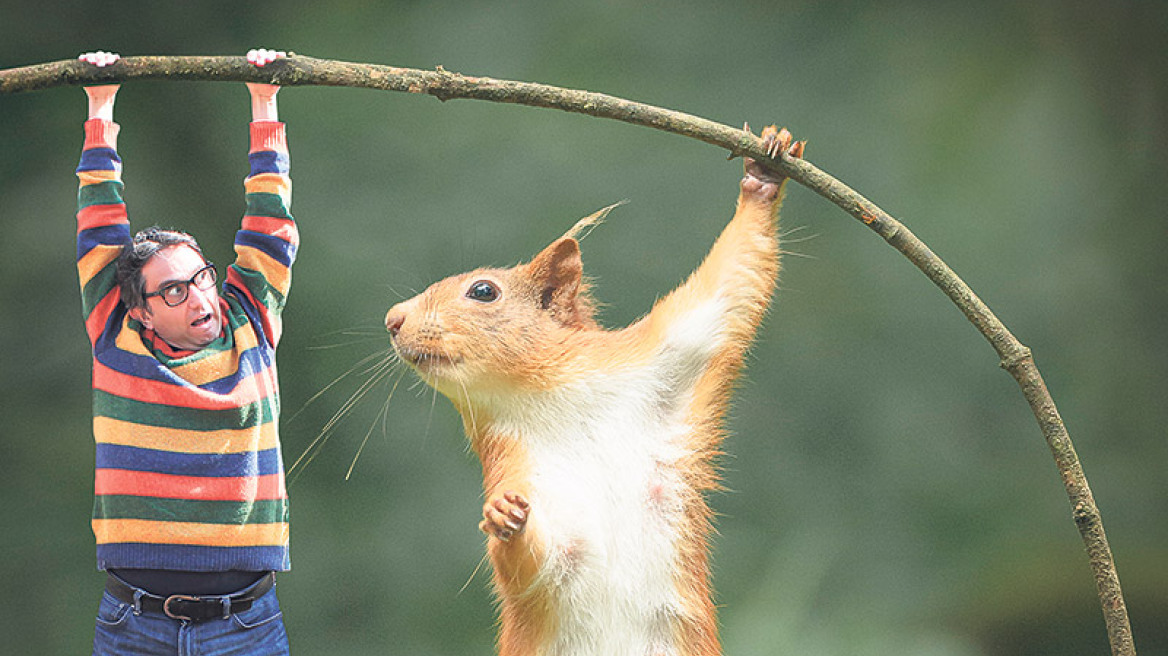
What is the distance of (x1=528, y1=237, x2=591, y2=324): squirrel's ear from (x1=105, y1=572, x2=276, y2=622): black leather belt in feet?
1.67

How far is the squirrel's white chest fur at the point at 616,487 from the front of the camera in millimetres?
1445

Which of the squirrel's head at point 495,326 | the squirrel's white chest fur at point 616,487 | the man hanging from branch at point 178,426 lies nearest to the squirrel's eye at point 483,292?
the squirrel's head at point 495,326

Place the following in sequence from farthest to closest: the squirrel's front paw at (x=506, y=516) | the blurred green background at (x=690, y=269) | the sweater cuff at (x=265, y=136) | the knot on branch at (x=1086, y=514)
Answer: the blurred green background at (x=690, y=269), the knot on branch at (x=1086, y=514), the sweater cuff at (x=265, y=136), the squirrel's front paw at (x=506, y=516)

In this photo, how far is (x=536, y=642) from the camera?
146cm

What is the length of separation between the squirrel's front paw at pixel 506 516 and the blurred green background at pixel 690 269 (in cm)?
84

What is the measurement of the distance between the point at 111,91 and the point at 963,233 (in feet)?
5.40

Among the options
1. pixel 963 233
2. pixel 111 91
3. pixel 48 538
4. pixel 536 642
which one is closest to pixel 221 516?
pixel 536 642

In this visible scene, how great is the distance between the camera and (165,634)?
135 cm

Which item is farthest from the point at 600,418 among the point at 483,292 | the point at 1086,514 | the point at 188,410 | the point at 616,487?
the point at 1086,514

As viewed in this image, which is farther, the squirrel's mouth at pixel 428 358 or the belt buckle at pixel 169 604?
the squirrel's mouth at pixel 428 358

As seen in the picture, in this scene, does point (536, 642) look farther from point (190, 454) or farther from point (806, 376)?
point (806, 376)

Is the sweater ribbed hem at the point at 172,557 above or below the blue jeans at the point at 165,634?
above

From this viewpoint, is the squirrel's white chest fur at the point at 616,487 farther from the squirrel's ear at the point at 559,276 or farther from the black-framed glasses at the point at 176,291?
the black-framed glasses at the point at 176,291

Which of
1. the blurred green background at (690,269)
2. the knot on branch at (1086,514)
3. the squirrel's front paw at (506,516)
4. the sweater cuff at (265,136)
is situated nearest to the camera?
the squirrel's front paw at (506,516)
